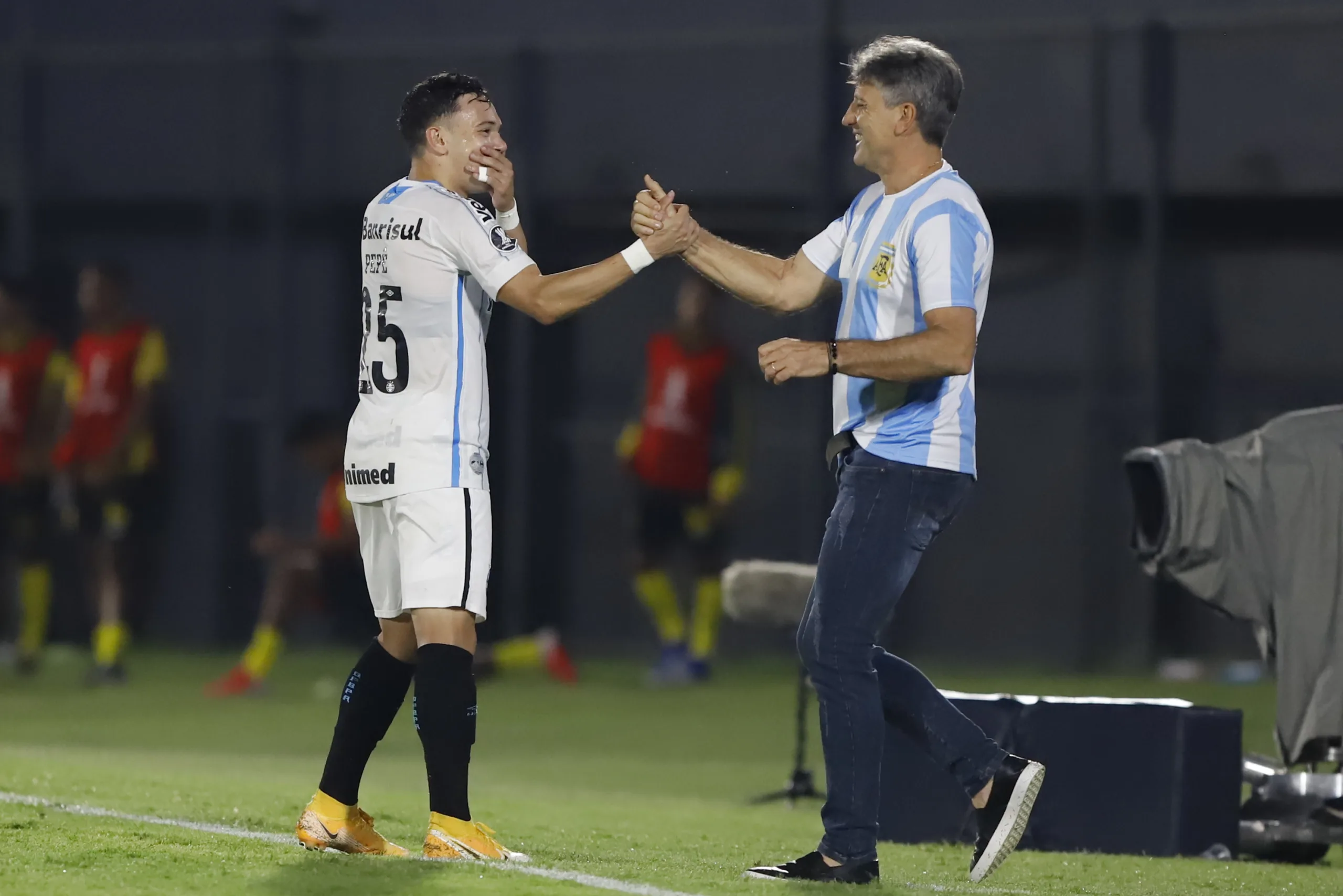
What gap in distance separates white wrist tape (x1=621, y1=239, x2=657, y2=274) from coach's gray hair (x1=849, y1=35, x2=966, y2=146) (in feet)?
2.06

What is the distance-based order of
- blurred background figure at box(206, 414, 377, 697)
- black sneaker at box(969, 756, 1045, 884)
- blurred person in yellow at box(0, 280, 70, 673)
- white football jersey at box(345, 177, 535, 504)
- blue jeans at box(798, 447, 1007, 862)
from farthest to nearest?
blurred person in yellow at box(0, 280, 70, 673), blurred background figure at box(206, 414, 377, 697), white football jersey at box(345, 177, 535, 504), black sneaker at box(969, 756, 1045, 884), blue jeans at box(798, 447, 1007, 862)

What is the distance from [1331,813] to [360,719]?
3.06 meters

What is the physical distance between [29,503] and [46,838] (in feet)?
24.7

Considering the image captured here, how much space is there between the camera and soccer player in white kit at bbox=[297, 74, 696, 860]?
4.23 m

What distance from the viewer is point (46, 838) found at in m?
4.42

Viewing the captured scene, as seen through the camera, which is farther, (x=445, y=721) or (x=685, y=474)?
(x=685, y=474)

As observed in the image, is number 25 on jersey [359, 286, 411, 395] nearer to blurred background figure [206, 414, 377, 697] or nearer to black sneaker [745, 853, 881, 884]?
black sneaker [745, 853, 881, 884]

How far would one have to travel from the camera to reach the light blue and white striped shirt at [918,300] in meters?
4.02

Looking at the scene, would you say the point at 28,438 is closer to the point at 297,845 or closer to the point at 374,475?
the point at 297,845

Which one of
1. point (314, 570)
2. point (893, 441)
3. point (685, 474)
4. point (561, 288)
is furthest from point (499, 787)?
point (314, 570)

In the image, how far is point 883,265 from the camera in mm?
4133

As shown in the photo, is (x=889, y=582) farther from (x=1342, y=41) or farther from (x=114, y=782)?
(x=1342, y=41)

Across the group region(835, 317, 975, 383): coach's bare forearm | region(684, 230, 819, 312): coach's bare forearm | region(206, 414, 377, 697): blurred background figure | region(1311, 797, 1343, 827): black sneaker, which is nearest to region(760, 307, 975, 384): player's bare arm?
region(835, 317, 975, 383): coach's bare forearm

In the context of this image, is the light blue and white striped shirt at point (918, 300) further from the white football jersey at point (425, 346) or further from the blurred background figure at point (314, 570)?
the blurred background figure at point (314, 570)
